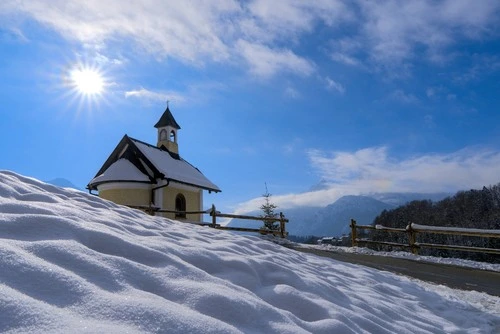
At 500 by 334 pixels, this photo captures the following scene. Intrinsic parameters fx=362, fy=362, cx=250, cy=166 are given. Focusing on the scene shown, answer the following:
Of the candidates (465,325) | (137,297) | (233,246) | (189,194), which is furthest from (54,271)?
(189,194)

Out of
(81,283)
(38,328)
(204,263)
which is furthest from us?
(204,263)

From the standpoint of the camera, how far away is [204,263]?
13.3ft

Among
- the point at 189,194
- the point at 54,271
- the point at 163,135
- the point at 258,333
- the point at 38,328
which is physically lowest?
the point at 258,333

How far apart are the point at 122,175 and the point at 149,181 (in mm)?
1566

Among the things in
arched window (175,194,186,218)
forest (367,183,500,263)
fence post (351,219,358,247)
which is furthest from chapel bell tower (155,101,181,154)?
forest (367,183,500,263)

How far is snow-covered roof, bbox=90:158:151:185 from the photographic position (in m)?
21.0

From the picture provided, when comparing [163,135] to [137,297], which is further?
[163,135]

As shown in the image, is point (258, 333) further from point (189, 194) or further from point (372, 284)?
point (189, 194)

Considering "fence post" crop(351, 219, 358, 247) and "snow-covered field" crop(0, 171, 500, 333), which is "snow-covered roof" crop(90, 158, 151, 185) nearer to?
"fence post" crop(351, 219, 358, 247)

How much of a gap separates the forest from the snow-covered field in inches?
2422

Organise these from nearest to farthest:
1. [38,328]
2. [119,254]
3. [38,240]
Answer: [38,328] → [38,240] → [119,254]

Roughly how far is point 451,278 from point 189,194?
17.2 meters

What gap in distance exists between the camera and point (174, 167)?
23.9 metres

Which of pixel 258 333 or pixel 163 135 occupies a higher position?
pixel 163 135
